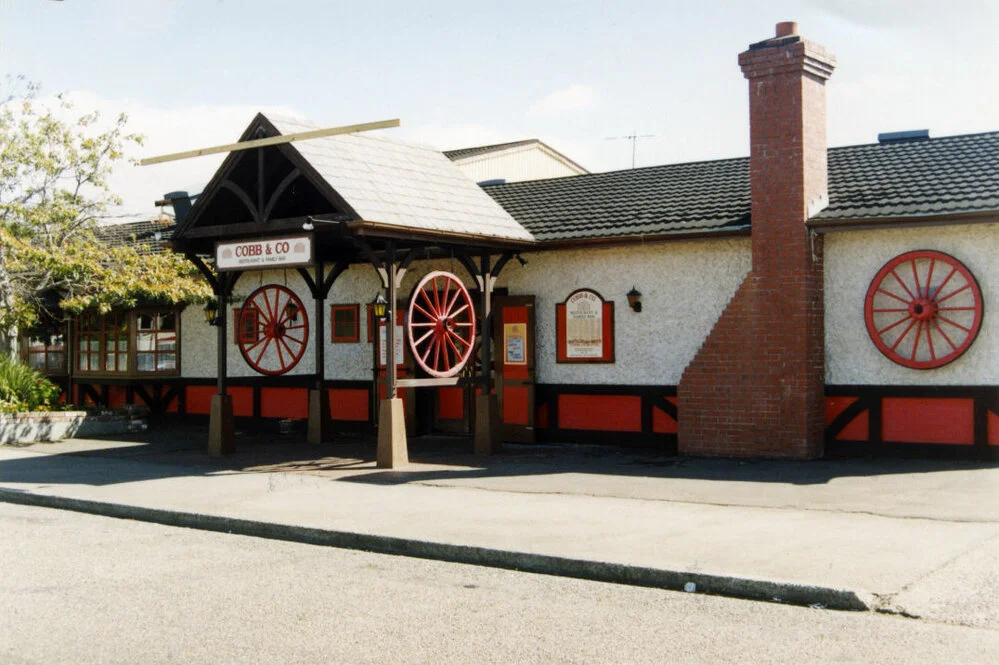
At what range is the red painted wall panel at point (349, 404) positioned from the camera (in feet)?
60.3

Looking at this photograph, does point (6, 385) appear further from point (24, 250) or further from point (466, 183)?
point (466, 183)

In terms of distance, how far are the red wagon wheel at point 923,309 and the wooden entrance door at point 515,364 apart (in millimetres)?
4922

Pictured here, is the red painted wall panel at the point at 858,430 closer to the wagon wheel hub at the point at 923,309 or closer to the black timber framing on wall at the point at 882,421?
the black timber framing on wall at the point at 882,421

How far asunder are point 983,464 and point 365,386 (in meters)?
9.81

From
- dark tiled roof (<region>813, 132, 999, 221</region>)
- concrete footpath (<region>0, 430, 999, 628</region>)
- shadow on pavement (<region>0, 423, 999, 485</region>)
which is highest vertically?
dark tiled roof (<region>813, 132, 999, 221</region>)

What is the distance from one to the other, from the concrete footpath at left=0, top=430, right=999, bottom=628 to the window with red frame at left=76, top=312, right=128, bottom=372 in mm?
6497

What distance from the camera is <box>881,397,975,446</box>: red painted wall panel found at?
514 inches

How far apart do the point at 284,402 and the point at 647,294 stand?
305 inches

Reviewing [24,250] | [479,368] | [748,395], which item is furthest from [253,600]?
[24,250]

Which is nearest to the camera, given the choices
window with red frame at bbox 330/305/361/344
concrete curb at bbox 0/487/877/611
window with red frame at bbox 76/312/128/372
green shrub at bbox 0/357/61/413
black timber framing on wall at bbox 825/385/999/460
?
concrete curb at bbox 0/487/877/611


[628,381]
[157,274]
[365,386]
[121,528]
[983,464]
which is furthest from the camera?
[157,274]

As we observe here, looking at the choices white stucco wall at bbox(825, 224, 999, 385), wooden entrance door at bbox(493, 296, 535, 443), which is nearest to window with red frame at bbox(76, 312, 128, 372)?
wooden entrance door at bbox(493, 296, 535, 443)

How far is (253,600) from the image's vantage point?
6.86m

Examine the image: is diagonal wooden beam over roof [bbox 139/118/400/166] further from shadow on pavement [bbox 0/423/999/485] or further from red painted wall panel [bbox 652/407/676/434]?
red painted wall panel [bbox 652/407/676/434]
